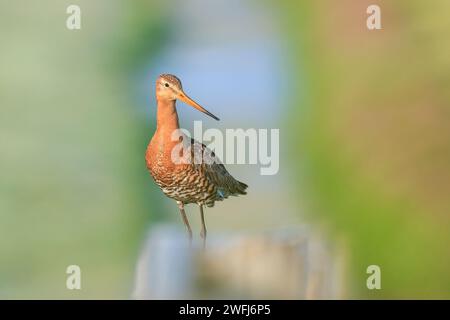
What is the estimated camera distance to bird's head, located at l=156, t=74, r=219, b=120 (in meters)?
2.76

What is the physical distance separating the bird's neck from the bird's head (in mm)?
44

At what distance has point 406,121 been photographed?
9.89ft

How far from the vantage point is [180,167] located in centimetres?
286

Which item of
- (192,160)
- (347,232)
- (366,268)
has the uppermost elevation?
(192,160)

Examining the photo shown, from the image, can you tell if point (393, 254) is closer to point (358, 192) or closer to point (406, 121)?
point (358, 192)

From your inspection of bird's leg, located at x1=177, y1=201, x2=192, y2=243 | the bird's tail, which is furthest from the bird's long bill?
Result: bird's leg, located at x1=177, y1=201, x2=192, y2=243

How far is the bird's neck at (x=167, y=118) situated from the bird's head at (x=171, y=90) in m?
0.04

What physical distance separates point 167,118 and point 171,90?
0.17 metres

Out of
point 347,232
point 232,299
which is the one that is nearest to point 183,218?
point 232,299

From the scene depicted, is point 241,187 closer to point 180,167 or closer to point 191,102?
point 180,167

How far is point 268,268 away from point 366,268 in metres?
0.63

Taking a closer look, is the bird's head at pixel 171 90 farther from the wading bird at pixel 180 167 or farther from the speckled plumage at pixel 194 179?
the speckled plumage at pixel 194 179

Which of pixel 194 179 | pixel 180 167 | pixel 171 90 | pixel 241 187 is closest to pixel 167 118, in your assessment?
pixel 171 90

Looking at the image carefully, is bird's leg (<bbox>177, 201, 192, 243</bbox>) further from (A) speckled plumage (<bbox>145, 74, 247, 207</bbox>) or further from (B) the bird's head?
(B) the bird's head
